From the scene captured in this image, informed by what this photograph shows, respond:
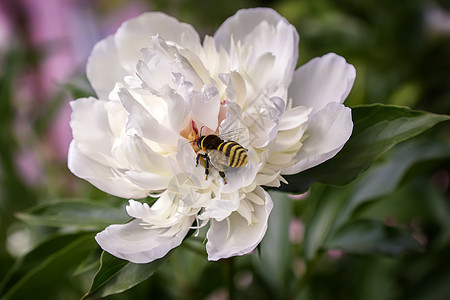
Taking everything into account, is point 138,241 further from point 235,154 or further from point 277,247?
point 277,247

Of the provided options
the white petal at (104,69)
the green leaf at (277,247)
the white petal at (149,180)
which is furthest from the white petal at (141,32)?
the green leaf at (277,247)

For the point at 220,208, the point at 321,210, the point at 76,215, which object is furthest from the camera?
the point at 321,210

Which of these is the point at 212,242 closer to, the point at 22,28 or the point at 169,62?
the point at 169,62

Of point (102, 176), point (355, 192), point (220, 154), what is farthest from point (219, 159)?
point (355, 192)

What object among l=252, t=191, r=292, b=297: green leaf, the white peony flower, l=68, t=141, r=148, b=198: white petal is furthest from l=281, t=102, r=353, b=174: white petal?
l=252, t=191, r=292, b=297: green leaf

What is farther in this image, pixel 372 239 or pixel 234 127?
pixel 372 239

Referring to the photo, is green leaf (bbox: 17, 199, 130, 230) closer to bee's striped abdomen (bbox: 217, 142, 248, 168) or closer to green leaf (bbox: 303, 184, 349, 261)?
bee's striped abdomen (bbox: 217, 142, 248, 168)

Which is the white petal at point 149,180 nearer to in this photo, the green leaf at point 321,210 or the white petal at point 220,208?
the white petal at point 220,208
